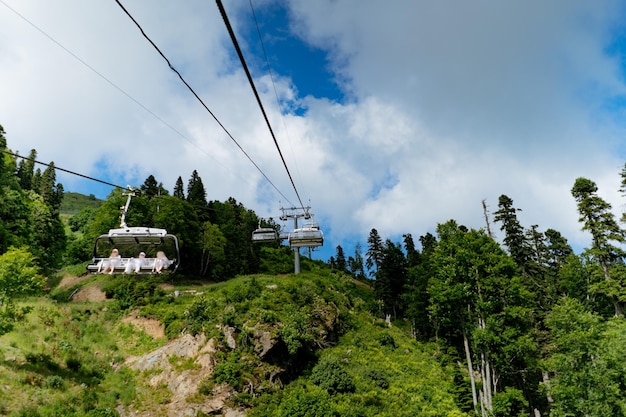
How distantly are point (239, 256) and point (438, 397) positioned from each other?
39.7 meters

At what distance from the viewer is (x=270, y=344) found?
27.0 m

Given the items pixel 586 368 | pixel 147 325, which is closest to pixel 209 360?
pixel 147 325

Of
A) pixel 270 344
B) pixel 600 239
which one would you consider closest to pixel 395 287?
pixel 600 239

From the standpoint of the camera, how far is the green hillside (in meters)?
21.3

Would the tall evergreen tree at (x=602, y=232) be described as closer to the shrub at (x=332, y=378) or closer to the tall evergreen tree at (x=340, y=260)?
the shrub at (x=332, y=378)

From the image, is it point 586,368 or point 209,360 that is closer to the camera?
point 586,368

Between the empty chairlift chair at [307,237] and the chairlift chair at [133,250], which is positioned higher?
the empty chairlift chair at [307,237]

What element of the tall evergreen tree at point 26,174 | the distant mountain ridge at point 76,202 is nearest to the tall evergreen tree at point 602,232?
the tall evergreen tree at point 26,174

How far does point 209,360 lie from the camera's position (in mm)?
24672

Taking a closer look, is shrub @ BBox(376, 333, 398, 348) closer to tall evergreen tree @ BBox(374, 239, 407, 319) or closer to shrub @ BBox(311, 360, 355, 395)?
shrub @ BBox(311, 360, 355, 395)

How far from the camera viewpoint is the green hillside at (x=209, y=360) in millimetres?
21297

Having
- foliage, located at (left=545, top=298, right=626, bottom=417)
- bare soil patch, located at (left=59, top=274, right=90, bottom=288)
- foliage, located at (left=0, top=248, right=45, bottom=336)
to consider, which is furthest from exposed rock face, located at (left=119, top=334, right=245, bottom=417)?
bare soil patch, located at (left=59, top=274, right=90, bottom=288)

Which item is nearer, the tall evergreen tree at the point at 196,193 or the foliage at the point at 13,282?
the foliage at the point at 13,282

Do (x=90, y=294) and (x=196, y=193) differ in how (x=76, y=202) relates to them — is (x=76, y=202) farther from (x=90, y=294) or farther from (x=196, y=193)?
(x=90, y=294)
